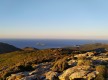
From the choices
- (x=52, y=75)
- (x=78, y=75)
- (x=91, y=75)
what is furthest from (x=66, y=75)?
(x=91, y=75)

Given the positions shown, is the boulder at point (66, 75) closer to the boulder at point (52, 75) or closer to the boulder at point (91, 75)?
the boulder at point (52, 75)

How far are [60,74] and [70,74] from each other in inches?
69.6

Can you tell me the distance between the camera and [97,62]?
31.0 meters

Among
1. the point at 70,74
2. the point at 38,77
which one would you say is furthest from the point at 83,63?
the point at 38,77

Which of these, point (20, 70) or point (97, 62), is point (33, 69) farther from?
point (97, 62)

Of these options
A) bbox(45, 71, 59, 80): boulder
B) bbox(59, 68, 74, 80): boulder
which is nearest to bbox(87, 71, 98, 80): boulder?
bbox(59, 68, 74, 80): boulder

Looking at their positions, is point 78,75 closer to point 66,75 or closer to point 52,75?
point 66,75

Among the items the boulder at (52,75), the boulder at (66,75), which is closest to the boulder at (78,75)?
the boulder at (66,75)

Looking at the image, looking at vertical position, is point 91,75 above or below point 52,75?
above

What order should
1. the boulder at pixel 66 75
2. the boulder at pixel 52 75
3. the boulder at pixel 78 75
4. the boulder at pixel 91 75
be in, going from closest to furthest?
1. the boulder at pixel 91 75
2. the boulder at pixel 78 75
3. the boulder at pixel 66 75
4. the boulder at pixel 52 75

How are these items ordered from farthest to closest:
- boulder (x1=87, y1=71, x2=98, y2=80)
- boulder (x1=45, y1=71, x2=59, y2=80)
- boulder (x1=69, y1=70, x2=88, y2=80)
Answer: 1. boulder (x1=45, y1=71, x2=59, y2=80)
2. boulder (x1=69, y1=70, x2=88, y2=80)
3. boulder (x1=87, y1=71, x2=98, y2=80)

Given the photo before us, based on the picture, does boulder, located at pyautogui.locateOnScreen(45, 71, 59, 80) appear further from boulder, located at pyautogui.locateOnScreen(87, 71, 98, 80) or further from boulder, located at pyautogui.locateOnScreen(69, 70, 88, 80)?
boulder, located at pyautogui.locateOnScreen(87, 71, 98, 80)

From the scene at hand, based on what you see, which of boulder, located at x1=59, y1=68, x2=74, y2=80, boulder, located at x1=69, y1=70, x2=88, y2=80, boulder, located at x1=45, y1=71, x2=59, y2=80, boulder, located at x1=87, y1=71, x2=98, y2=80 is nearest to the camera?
boulder, located at x1=87, y1=71, x2=98, y2=80

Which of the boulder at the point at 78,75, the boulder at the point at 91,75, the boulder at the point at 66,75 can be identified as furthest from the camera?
the boulder at the point at 66,75
